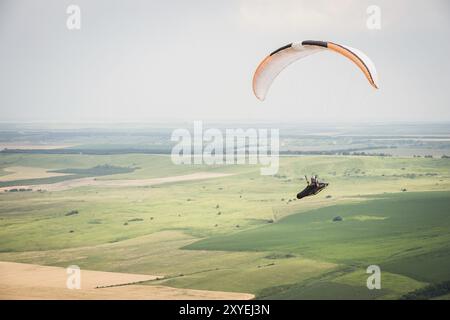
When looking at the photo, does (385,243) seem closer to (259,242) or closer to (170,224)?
(259,242)

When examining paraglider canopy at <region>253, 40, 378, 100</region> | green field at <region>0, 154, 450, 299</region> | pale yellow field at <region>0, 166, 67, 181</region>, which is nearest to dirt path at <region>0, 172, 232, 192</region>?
green field at <region>0, 154, 450, 299</region>

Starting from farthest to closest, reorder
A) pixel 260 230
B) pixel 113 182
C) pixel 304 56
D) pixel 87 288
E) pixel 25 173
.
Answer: pixel 25 173 → pixel 113 182 → pixel 260 230 → pixel 87 288 → pixel 304 56

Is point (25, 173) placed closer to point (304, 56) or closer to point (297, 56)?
point (297, 56)

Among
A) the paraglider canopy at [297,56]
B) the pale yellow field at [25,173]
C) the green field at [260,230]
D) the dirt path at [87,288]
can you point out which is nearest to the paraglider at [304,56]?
the paraglider canopy at [297,56]

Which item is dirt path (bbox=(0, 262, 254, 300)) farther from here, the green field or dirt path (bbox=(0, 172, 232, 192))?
dirt path (bbox=(0, 172, 232, 192))

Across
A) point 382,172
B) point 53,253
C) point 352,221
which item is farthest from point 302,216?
point 382,172

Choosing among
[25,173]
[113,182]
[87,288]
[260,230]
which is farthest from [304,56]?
[25,173]
